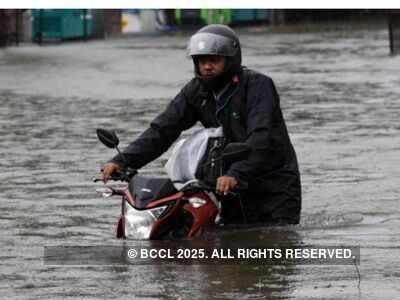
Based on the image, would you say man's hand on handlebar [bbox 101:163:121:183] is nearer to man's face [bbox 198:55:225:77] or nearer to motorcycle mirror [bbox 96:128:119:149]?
motorcycle mirror [bbox 96:128:119:149]

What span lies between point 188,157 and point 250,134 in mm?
424

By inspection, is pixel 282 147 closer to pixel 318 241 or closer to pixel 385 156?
pixel 318 241

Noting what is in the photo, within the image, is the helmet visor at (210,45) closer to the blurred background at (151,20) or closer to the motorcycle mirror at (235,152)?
the motorcycle mirror at (235,152)

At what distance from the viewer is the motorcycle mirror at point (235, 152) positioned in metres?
9.01

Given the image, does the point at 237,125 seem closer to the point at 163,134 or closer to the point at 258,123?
the point at 258,123

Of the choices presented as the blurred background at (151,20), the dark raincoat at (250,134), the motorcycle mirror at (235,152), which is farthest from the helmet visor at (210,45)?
the blurred background at (151,20)

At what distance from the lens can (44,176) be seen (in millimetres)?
13953

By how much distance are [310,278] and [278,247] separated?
1235 mm

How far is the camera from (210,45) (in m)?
9.61

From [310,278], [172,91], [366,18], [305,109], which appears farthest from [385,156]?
[366,18]

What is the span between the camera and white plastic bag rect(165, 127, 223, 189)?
949cm

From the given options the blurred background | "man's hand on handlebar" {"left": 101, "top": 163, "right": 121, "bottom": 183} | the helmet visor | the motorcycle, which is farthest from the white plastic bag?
the blurred background

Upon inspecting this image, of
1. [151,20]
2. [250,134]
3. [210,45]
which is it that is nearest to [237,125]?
[250,134]

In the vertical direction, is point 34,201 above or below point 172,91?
above
